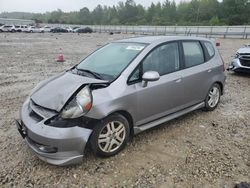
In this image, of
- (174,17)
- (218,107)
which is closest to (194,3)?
(174,17)

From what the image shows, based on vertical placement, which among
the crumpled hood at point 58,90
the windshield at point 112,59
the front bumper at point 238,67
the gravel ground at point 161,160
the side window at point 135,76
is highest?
the windshield at point 112,59

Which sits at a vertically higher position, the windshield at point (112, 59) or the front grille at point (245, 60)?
the windshield at point (112, 59)

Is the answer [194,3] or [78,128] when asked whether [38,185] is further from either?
[194,3]

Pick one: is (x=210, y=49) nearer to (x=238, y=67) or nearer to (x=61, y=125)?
(x=61, y=125)

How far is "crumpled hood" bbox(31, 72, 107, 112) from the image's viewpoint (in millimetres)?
3161

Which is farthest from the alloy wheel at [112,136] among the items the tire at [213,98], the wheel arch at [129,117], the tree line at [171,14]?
the tree line at [171,14]

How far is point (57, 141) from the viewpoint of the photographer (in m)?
2.91

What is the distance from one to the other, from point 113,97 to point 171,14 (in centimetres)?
10677

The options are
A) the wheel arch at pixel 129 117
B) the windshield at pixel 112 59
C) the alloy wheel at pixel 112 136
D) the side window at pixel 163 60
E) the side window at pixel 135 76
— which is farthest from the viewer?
the side window at pixel 163 60

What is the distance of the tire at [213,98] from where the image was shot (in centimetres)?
508

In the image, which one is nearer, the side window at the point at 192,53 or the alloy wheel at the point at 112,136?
the alloy wheel at the point at 112,136

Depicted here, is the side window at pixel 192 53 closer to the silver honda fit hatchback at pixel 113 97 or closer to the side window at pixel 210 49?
the silver honda fit hatchback at pixel 113 97

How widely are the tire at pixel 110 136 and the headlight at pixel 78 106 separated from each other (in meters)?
0.28

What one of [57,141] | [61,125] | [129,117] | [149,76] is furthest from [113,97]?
[57,141]
